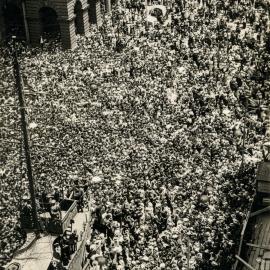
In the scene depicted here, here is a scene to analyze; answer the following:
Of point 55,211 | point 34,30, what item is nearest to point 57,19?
point 34,30

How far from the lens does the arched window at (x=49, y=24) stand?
156 ft

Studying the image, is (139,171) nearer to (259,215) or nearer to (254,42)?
(259,215)

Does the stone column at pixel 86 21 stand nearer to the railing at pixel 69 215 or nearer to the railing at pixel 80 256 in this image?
the railing at pixel 69 215

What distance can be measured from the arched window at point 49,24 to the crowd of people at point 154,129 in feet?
7.67

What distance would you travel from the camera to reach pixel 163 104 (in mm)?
37250

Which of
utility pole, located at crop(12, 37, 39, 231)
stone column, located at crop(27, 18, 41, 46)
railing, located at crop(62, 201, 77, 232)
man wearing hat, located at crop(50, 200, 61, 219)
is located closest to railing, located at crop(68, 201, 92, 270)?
railing, located at crop(62, 201, 77, 232)

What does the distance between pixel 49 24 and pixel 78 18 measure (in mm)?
2659

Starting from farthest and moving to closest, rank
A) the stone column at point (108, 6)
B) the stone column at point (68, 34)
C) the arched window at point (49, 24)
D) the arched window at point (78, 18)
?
the stone column at point (108, 6), the arched window at point (78, 18), the arched window at point (49, 24), the stone column at point (68, 34)

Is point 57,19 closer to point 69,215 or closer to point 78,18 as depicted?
point 78,18

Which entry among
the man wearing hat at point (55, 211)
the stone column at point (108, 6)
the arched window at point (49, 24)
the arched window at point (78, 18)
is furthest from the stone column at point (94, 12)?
the man wearing hat at point (55, 211)

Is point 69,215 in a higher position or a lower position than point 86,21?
lower

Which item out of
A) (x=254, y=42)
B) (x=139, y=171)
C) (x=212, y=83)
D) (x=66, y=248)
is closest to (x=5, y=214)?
(x=66, y=248)

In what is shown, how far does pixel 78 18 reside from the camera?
159 feet

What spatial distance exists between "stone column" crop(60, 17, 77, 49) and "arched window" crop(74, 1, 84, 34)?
270cm
